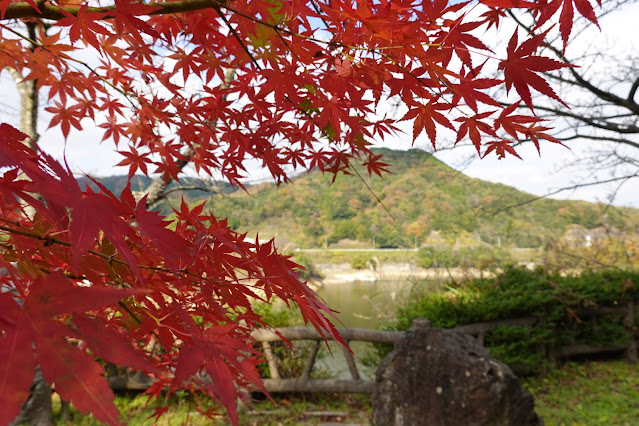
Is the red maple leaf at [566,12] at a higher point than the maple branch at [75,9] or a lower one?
lower

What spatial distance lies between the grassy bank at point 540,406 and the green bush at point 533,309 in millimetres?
371

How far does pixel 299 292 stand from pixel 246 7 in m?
0.85

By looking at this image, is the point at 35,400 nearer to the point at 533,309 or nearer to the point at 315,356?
the point at 315,356

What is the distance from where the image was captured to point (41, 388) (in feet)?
9.70

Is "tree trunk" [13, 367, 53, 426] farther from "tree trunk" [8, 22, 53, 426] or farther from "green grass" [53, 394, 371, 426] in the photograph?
"green grass" [53, 394, 371, 426]

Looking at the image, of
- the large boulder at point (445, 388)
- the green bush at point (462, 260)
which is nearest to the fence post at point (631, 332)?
the green bush at point (462, 260)

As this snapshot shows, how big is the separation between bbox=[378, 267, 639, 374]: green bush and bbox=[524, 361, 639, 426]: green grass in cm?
27

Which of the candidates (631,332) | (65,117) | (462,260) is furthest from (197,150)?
(462,260)

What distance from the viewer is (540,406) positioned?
378 cm

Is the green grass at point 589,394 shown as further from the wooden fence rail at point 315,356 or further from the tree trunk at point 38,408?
the tree trunk at point 38,408

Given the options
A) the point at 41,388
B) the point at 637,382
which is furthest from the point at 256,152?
the point at 637,382

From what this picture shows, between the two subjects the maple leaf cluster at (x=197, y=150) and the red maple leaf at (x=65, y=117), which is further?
the red maple leaf at (x=65, y=117)

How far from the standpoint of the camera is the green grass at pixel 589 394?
3.55 m

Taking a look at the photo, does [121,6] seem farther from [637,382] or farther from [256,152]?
[637,382]
